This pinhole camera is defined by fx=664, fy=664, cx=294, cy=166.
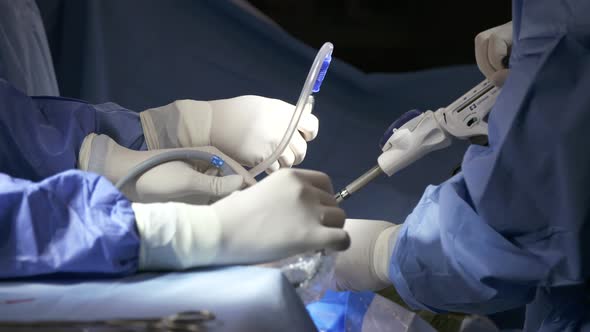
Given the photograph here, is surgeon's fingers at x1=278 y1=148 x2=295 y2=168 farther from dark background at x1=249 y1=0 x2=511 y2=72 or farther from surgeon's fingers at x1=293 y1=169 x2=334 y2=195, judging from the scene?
dark background at x1=249 y1=0 x2=511 y2=72

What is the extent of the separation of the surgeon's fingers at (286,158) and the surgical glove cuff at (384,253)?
0.26 meters

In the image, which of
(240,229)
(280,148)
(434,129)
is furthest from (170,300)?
(434,129)

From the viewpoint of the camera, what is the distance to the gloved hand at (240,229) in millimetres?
994

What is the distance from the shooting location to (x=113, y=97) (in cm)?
198

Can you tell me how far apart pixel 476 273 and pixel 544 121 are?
0.29 meters

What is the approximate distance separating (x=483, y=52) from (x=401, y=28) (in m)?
0.91

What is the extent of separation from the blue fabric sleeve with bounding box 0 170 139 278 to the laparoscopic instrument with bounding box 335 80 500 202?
0.61 m

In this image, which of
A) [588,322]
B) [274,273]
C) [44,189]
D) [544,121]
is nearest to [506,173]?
[544,121]

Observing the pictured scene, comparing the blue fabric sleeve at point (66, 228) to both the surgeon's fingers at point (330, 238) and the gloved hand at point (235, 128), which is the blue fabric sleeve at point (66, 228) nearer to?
the surgeon's fingers at point (330, 238)

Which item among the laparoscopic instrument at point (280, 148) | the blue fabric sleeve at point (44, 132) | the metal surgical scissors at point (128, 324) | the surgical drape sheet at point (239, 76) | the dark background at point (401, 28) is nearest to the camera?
the metal surgical scissors at point (128, 324)

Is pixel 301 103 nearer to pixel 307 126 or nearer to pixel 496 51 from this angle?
pixel 307 126

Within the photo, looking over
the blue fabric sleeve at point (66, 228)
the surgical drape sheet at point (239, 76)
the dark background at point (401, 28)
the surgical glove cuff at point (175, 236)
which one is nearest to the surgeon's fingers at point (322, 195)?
the surgical glove cuff at point (175, 236)

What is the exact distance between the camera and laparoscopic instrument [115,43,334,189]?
1.17 m

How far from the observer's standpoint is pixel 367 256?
1.44 meters
